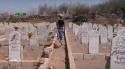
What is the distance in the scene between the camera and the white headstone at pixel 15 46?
15.4m

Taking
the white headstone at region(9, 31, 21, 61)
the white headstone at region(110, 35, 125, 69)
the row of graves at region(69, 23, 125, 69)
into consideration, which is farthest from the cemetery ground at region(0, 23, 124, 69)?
the white headstone at region(110, 35, 125, 69)

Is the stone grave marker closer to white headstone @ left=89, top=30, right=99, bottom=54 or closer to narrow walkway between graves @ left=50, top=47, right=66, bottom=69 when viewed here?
narrow walkway between graves @ left=50, top=47, right=66, bottom=69

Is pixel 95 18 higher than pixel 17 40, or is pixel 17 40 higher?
pixel 17 40

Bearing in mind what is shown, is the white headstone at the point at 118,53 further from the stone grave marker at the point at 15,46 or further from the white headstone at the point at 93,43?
the white headstone at the point at 93,43

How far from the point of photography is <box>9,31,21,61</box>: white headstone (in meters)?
15.4

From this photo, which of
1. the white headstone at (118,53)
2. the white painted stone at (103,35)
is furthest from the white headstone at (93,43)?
the white headstone at (118,53)

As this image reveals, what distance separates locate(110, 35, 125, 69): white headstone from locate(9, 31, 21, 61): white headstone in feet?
15.8

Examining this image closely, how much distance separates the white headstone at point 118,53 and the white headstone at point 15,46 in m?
4.83

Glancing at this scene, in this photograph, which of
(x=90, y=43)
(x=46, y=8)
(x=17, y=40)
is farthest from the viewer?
(x=46, y=8)

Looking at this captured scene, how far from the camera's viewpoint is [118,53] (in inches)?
458

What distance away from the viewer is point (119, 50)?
460 inches

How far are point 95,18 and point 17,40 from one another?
7203 cm

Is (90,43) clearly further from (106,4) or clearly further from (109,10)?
(106,4)

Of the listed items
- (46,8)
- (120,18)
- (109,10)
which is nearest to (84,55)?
(120,18)
